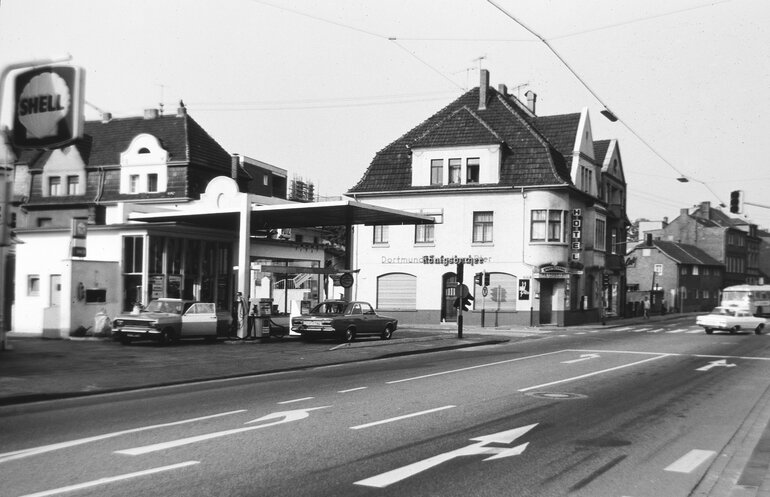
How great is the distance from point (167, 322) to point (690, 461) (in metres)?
19.2

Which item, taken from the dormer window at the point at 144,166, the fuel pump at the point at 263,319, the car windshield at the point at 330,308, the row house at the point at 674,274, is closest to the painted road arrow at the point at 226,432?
the fuel pump at the point at 263,319

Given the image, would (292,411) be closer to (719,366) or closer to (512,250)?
(719,366)

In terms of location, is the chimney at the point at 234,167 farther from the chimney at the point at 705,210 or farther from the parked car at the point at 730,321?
the chimney at the point at 705,210

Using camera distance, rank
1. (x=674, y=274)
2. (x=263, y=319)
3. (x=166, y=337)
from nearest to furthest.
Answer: (x=166, y=337), (x=263, y=319), (x=674, y=274)

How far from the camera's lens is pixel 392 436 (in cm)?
937

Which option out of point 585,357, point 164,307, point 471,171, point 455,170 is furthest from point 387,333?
point 455,170

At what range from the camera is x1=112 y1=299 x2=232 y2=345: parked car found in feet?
78.4

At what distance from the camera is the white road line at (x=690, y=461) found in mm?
7957

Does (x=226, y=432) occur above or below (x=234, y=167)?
below

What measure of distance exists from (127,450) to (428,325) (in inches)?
1407

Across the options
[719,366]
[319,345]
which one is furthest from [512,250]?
[719,366]

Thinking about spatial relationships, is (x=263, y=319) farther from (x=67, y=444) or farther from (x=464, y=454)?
(x=464, y=454)

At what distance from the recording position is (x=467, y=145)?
44.9m

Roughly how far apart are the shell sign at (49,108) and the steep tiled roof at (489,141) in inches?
1282
